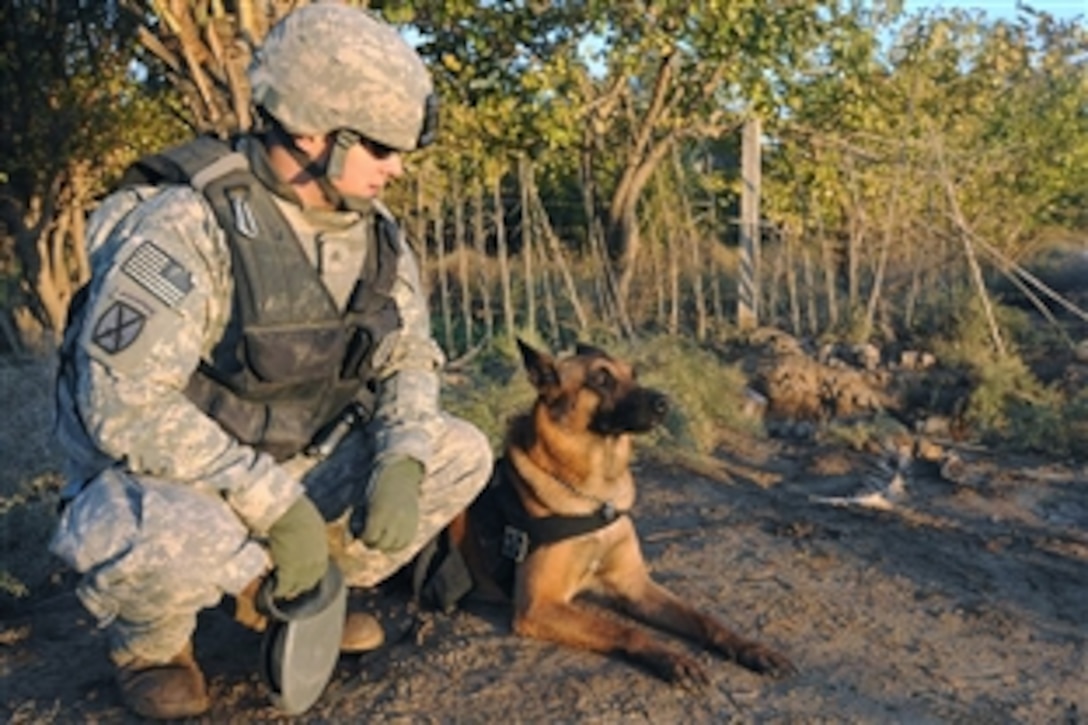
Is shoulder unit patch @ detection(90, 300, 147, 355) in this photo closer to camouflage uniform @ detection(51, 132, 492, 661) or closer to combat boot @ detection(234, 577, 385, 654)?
camouflage uniform @ detection(51, 132, 492, 661)

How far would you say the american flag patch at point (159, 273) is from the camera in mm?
2258

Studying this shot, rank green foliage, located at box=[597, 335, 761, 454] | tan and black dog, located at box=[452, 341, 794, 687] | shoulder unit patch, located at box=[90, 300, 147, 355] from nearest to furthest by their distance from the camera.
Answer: shoulder unit patch, located at box=[90, 300, 147, 355] < tan and black dog, located at box=[452, 341, 794, 687] < green foliage, located at box=[597, 335, 761, 454]

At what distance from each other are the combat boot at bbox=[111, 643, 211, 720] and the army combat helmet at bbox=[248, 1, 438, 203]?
117 cm

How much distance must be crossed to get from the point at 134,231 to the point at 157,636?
2.93 feet

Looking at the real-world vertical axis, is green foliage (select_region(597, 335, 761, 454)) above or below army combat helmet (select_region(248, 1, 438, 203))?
below

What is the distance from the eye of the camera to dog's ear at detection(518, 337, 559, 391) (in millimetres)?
3422

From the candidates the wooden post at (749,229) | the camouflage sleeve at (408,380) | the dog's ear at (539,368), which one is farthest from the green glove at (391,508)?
the wooden post at (749,229)

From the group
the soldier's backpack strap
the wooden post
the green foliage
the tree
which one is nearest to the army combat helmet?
the soldier's backpack strap

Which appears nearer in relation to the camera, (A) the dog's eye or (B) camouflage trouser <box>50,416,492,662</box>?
(B) camouflage trouser <box>50,416,492,662</box>

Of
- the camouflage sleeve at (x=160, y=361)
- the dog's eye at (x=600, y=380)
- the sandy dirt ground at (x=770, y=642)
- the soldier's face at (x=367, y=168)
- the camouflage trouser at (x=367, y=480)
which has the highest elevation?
the soldier's face at (x=367, y=168)

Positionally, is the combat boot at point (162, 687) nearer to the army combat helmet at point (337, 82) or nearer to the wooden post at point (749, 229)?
the army combat helmet at point (337, 82)

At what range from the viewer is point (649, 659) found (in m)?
2.84

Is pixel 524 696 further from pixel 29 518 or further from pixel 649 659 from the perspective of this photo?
pixel 29 518

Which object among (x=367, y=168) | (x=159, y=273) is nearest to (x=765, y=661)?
(x=367, y=168)
